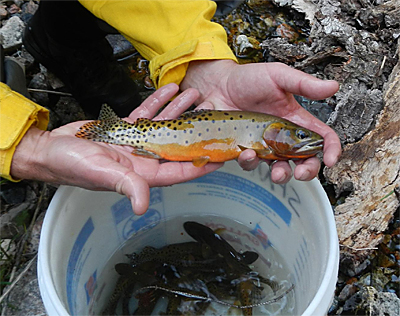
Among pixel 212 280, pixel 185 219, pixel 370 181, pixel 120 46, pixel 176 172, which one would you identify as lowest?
pixel 212 280

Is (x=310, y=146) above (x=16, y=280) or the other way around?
above

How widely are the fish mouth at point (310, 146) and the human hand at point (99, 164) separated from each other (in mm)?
506

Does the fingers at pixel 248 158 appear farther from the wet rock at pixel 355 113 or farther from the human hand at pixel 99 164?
the wet rock at pixel 355 113

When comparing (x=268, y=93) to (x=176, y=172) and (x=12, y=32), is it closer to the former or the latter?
(x=176, y=172)

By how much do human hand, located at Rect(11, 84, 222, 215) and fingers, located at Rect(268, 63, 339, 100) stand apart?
2.01ft

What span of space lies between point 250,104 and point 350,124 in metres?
1.15

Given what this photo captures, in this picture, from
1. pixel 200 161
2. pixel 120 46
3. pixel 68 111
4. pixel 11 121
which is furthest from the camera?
pixel 120 46

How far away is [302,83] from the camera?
7.42 feet

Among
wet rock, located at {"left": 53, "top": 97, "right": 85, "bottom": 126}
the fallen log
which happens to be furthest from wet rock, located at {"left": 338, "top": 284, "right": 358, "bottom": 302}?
wet rock, located at {"left": 53, "top": 97, "right": 85, "bottom": 126}

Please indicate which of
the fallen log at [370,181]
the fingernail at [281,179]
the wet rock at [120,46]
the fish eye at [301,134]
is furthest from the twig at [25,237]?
the fallen log at [370,181]

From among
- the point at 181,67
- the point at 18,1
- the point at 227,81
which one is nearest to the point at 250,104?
the point at 227,81

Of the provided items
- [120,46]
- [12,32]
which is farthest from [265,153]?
[12,32]

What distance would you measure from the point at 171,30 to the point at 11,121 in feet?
3.97

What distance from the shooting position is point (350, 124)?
132 inches
